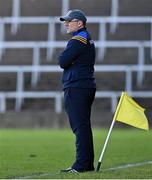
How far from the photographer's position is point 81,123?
11320 mm

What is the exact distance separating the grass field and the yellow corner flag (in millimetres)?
646

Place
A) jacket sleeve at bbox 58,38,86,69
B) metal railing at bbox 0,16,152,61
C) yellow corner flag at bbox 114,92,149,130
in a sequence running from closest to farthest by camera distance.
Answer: jacket sleeve at bbox 58,38,86,69, yellow corner flag at bbox 114,92,149,130, metal railing at bbox 0,16,152,61

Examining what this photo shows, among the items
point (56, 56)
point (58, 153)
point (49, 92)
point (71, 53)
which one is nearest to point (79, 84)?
point (71, 53)

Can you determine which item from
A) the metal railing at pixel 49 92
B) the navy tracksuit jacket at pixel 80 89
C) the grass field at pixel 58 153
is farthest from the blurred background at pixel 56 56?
the navy tracksuit jacket at pixel 80 89

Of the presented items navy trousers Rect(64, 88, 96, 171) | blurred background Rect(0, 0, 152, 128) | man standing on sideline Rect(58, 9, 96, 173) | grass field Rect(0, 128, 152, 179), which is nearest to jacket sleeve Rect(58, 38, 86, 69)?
man standing on sideline Rect(58, 9, 96, 173)

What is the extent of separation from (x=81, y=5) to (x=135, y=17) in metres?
3.37

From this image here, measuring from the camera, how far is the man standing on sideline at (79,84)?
37.1 ft

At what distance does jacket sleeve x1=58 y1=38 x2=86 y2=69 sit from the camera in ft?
37.1

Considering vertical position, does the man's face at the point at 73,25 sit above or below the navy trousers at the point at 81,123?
above

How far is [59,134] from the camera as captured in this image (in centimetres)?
2202

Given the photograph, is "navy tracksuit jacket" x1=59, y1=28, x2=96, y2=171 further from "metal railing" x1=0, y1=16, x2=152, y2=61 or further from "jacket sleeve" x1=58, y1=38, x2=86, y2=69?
"metal railing" x1=0, y1=16, x2=152, y2=61

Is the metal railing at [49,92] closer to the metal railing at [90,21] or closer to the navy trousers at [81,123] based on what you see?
the metal railing at [90,21]

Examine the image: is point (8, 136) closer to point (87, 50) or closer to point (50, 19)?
point (50, 19)

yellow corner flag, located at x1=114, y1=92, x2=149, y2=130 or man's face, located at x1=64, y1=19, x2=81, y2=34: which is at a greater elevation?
man's face, located at x1=64, y1=19, x2=81, y2=34
